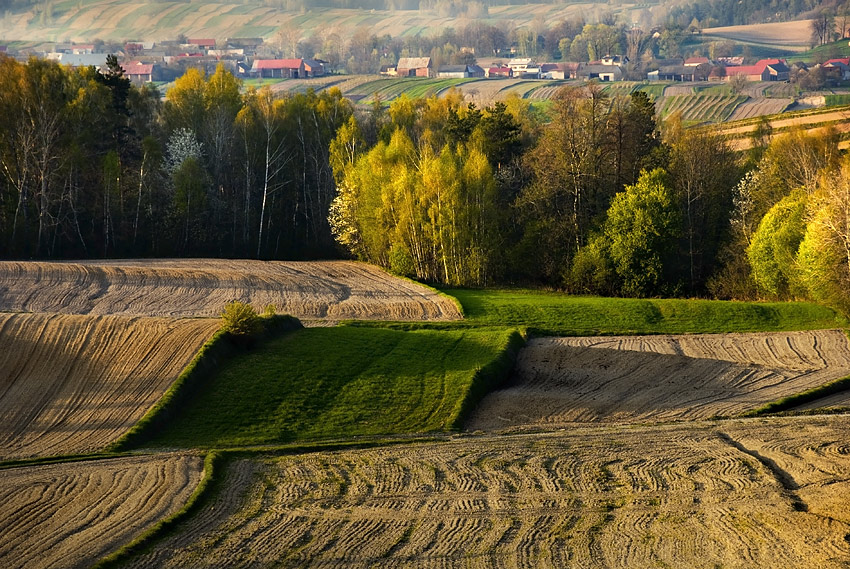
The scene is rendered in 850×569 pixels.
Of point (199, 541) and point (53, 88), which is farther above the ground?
point (53, 88)

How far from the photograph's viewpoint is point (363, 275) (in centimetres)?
6506

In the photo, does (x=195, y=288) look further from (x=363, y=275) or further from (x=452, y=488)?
(x=452, y=488)

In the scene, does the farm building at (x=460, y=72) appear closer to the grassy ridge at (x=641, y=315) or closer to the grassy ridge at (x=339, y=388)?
the grassy ridge at (x=641, y=315)

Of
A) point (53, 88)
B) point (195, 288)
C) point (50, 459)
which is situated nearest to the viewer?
point (50, 459)

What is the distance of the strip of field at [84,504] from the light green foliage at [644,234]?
38143 mm

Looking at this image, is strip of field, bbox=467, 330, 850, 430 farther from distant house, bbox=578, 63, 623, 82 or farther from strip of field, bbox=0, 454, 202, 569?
distant house, bbox=578, 63, 623, 82

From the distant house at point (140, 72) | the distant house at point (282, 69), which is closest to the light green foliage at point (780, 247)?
the distant house at point (282, 69)

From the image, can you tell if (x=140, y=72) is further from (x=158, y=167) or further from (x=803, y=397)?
(x=803, y=397)

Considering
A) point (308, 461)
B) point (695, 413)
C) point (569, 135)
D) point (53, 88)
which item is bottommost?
point (695, 413)

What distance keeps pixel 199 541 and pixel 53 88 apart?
55.5 metres

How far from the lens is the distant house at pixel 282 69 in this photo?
188 meters

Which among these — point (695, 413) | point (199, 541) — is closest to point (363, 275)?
point (695, 413)

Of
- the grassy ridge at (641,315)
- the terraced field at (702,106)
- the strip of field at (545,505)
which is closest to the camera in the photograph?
the strip of field at (545,505)

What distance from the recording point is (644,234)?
6112 cm
